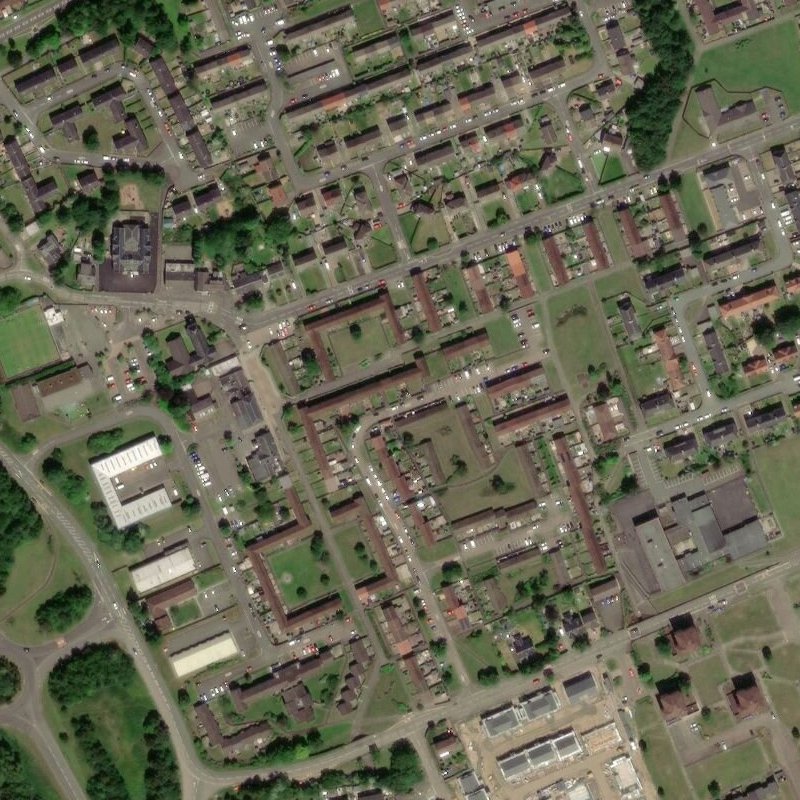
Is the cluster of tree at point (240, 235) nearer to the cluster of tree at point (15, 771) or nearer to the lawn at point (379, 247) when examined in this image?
the lawn at point (379, 247)

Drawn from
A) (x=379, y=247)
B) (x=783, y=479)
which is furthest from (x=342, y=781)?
(x=783, y=479)

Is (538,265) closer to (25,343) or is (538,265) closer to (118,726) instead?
(25,343)

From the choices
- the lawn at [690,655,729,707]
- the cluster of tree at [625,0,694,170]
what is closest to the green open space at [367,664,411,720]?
the lawn at [690,655,729,707]

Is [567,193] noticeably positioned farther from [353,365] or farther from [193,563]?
[193,563]

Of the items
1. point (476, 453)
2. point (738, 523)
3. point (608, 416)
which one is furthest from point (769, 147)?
point (476, 453)

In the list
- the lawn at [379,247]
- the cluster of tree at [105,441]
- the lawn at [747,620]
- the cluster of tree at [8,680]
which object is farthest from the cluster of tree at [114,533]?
the lawn at [747,620]

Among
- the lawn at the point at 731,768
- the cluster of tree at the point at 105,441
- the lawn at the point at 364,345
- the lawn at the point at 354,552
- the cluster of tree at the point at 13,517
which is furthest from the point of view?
the lawn at the point at 731,768

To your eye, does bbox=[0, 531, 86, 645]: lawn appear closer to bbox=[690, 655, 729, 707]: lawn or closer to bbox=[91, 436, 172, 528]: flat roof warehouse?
bbox=[91, 436, 172, 528]: flat roof warehouse
